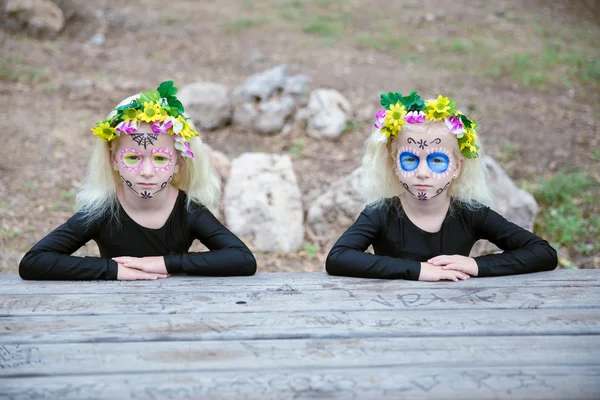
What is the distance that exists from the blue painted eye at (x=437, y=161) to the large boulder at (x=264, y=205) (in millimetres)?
2412

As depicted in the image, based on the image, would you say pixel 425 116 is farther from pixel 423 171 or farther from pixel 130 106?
pixel 130 106

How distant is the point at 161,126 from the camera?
2.80 metres

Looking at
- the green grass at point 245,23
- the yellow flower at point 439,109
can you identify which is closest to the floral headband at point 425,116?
the yellow flower at point 439,109

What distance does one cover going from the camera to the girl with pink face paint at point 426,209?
2850mm

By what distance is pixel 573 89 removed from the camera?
828 centimetres

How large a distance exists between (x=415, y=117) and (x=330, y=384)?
1424 mm

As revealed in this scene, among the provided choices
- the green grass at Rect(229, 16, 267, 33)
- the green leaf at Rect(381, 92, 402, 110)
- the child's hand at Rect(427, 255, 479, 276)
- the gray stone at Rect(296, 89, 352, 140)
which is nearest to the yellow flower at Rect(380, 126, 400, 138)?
the green leaf at Rect(381, 92, 402, 110)

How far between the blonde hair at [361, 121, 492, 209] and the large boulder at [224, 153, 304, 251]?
80.5 inches

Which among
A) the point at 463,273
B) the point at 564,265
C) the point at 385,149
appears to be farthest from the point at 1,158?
the point at 564,265

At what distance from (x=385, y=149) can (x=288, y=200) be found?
2281 mm

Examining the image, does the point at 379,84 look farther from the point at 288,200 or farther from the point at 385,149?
the point at 385,149

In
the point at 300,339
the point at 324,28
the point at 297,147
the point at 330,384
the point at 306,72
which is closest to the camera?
the point at 330,384

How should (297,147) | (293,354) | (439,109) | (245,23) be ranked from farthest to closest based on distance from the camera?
(245,23), (297,147), (439,109), (293,354)

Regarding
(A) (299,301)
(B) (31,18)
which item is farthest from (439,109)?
(B) (31,18)
